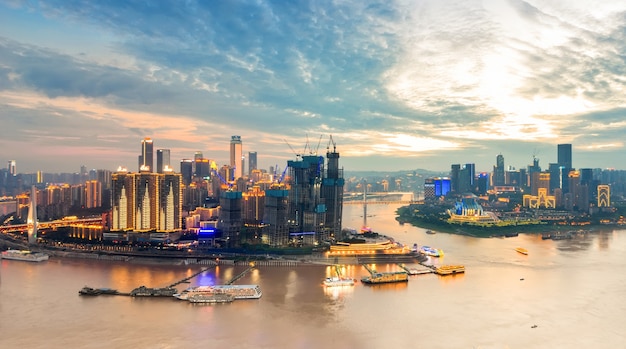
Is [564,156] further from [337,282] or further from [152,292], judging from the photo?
[152,292]

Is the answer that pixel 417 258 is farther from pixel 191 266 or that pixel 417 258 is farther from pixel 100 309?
pixel 100 309

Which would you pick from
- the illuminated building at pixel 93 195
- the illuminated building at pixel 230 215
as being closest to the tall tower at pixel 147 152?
the illuminated building at pixel 93 195

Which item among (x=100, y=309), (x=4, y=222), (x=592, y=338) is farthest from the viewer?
(x=4, y=222)

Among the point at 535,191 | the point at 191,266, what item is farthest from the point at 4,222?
the point at 535,191

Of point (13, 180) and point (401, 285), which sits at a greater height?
point (13, 180)

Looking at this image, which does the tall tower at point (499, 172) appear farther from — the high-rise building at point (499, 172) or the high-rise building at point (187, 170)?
the high-rise building at point (187, 170)

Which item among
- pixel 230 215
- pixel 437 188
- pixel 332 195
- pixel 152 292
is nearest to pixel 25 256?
pixel 230 215

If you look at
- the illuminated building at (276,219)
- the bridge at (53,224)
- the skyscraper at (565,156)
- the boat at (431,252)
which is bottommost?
the boat at (431,252)
